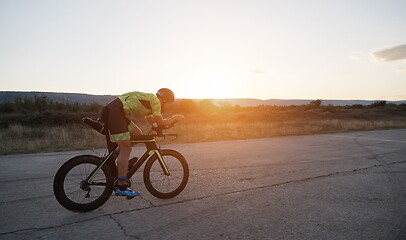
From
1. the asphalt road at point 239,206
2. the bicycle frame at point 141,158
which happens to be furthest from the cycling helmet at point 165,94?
the asphalt road at point 239,206

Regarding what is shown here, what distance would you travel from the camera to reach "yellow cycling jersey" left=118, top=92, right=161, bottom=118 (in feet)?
14.8

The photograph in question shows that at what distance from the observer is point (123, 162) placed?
4.48 meters

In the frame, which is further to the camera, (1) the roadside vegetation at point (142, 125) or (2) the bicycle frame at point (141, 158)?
(1) the roadside vegetation at point (142, 125)

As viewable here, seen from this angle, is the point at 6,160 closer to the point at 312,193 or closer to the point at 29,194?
the point at 29,194

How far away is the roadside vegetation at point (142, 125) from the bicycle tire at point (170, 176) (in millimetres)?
6926

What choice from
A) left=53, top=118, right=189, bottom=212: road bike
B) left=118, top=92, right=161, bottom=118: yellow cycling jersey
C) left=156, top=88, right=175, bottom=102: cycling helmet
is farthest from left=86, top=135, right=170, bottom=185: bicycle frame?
left=156, top=88, right=175, bottom=102: cycling helmet

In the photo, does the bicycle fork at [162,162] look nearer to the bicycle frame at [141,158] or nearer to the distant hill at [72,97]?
the bicycle frame at [141,158]

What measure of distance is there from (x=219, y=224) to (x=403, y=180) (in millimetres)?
4604

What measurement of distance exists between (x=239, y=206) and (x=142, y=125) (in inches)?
727

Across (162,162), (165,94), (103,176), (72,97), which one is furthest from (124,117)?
(72,97)

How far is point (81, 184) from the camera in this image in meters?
4.41

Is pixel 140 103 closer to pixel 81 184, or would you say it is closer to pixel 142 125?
pixel 81 184

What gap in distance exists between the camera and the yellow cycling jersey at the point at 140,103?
4500 mm

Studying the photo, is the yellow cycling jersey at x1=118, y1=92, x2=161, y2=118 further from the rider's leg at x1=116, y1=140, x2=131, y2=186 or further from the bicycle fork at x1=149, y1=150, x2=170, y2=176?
the bicycle fork at x1=149, y1=150, x2=170, y2=176
